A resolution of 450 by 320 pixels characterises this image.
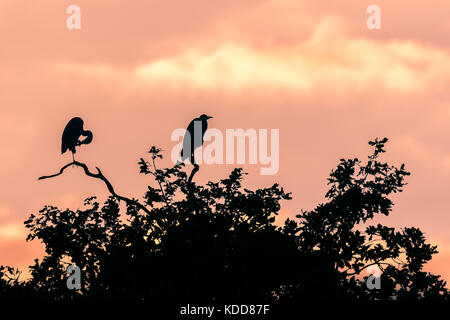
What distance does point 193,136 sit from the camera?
20.0 metres

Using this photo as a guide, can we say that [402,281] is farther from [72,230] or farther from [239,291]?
[72,230]

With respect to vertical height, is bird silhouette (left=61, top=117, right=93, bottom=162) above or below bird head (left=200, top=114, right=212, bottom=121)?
below

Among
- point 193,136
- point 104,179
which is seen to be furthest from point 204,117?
point 104,179

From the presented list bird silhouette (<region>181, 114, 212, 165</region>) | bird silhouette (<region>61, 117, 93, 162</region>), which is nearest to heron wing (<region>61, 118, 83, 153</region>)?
bird silhouette (<region>61, 117, 93, 162</region>)

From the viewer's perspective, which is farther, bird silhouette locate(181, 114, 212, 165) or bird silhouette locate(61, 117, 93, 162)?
bird silhouette locate(61, 117, 93, 162)

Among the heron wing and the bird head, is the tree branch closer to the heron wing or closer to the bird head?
the heron wing

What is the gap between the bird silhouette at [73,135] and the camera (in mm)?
19906

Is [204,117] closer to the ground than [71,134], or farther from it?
farther from it

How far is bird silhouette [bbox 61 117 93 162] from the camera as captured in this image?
19.9 metres

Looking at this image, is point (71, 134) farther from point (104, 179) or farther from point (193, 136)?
point (193, 136)

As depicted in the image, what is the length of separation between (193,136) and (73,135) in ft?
11.3

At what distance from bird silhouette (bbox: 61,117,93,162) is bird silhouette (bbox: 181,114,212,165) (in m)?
2.83

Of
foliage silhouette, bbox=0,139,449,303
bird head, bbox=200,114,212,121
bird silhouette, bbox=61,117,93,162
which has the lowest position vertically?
foliage silhouette, bbox=0,139,449,303

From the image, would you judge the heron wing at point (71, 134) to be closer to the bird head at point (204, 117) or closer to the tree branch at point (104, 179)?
the tree branch at point (104, 179)
